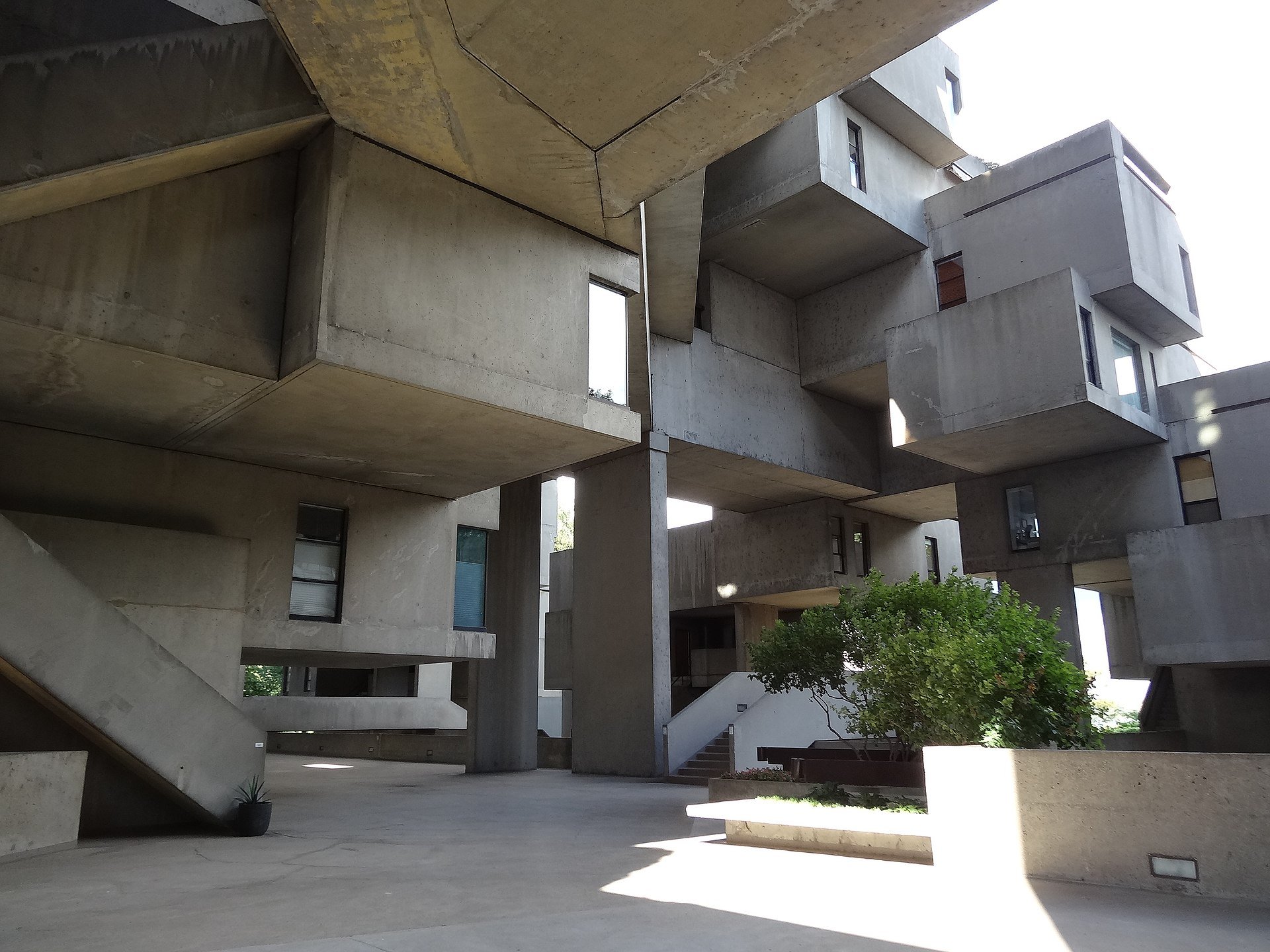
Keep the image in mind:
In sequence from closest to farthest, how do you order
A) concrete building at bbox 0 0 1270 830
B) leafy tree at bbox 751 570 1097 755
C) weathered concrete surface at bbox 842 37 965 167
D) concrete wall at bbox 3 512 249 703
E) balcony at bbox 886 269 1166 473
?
1. leafy tree at bbox 751 570 1097 755
2. concrete building at bbox 0 0 1270 830
3. concrete wall at bbox 3 512 249 703
4. balcony at bbox 886 269 1166 473
5. weathered concrete surface at bbox 842 37 965 167

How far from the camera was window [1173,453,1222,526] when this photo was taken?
19750 millimetres

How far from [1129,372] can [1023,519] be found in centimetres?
451

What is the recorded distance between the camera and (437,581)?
623 inches

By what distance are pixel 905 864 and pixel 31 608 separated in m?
9.35

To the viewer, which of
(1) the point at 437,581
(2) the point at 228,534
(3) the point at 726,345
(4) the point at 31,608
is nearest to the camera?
(4) the point at 31,608

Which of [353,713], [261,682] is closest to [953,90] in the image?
[353,713]

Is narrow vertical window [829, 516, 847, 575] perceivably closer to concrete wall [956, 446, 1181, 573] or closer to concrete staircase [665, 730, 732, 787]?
concrete wall [956, 446, 1181, 573]

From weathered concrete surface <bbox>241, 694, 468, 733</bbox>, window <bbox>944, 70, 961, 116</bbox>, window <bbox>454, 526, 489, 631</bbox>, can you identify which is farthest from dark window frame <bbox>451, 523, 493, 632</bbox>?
window <bbox>944, 70, 961, 116</bbox>

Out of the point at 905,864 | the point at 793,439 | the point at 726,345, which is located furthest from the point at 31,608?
the point at 793,439

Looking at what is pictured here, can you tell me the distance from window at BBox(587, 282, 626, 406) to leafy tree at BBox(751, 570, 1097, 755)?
16.4ft

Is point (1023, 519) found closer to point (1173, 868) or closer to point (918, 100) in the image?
point (918, 100)

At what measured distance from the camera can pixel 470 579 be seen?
61.0ft

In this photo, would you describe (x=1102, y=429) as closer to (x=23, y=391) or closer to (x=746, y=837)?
(x=746, y=837)

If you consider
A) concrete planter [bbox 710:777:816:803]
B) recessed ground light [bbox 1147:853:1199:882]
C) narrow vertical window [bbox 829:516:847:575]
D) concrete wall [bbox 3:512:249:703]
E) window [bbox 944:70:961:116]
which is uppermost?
window [bbox 944:70:961:116]
